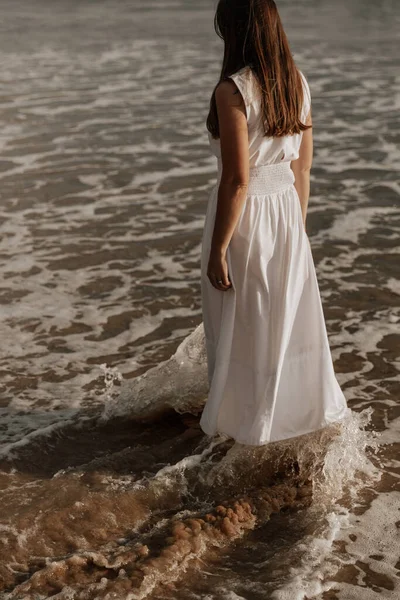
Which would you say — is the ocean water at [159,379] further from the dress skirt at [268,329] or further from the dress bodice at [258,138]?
the dress bodice at [258,138]

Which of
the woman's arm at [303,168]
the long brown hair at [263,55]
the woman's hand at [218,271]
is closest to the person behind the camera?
the long brown hair at [263,55]

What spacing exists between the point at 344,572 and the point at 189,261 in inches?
157

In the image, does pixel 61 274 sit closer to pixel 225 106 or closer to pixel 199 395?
pixel 199 395

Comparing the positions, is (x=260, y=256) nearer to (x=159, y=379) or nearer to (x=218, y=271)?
(x=218, y=271)

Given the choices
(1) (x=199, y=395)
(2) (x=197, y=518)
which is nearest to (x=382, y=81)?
(1) (x=199, y=395)

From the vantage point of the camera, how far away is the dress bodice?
12.0 ft

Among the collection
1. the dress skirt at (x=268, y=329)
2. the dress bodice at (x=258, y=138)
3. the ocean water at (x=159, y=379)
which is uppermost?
the dress bodice at (x=258, y=138)

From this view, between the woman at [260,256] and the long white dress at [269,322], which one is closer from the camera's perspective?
the woman at [260,256]

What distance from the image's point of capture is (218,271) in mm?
3852

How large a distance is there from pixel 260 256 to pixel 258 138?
479 mm

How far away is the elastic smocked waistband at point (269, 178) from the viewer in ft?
12.6

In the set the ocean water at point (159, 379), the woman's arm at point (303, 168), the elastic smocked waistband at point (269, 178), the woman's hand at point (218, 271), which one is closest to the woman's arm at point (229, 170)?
the woman's hand at point (218, 271)

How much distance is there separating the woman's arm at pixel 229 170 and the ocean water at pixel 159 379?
951mm

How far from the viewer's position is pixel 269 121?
3686 millimetres
